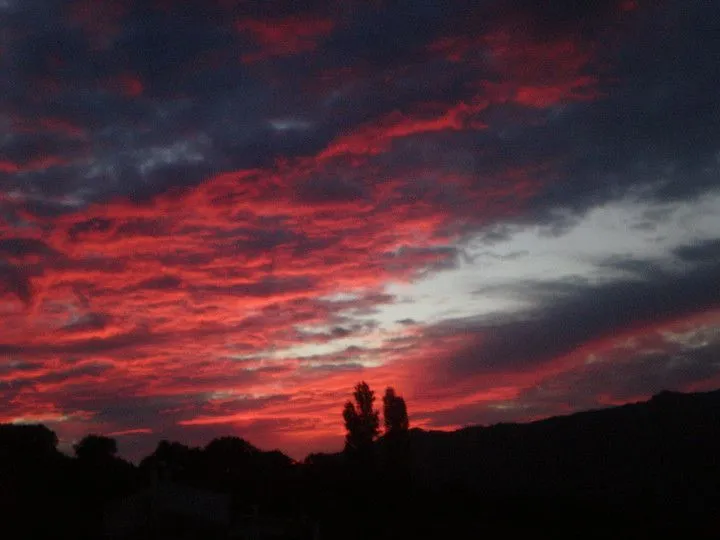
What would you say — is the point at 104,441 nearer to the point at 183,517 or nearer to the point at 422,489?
the point at 422,489

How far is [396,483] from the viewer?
216ft

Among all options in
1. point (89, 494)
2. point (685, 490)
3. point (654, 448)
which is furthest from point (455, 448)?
point (89, 494)

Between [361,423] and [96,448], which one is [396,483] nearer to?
[361,423]

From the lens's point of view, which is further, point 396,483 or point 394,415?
point 394,415

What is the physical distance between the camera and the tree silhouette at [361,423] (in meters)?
73.0

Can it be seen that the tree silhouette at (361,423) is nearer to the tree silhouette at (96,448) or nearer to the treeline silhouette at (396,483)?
the treeline silhouette at (396,483)

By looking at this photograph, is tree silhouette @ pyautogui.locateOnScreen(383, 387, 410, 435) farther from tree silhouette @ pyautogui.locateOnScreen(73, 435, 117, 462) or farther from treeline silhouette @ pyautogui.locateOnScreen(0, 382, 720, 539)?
tree silhouette @ pyautogui.locateOnScreen(73, 435, 117, 462)

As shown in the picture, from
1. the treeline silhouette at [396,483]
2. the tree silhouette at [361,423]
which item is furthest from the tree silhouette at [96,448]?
the tree silhouette at [361,423]

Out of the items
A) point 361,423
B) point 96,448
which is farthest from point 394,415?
point 96,448

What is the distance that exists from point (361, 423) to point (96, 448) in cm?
2436

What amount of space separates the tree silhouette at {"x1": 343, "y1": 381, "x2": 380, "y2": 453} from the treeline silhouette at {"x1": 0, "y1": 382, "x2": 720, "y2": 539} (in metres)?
0.10

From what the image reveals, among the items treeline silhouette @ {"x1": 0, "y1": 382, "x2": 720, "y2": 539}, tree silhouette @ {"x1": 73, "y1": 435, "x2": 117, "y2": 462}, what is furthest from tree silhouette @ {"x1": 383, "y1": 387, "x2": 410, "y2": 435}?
tree silhouette @ {"x1": 73, "y1": 435, "x2": 117, "y2": 462}

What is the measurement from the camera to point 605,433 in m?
99.1

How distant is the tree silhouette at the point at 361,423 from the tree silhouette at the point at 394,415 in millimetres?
983
